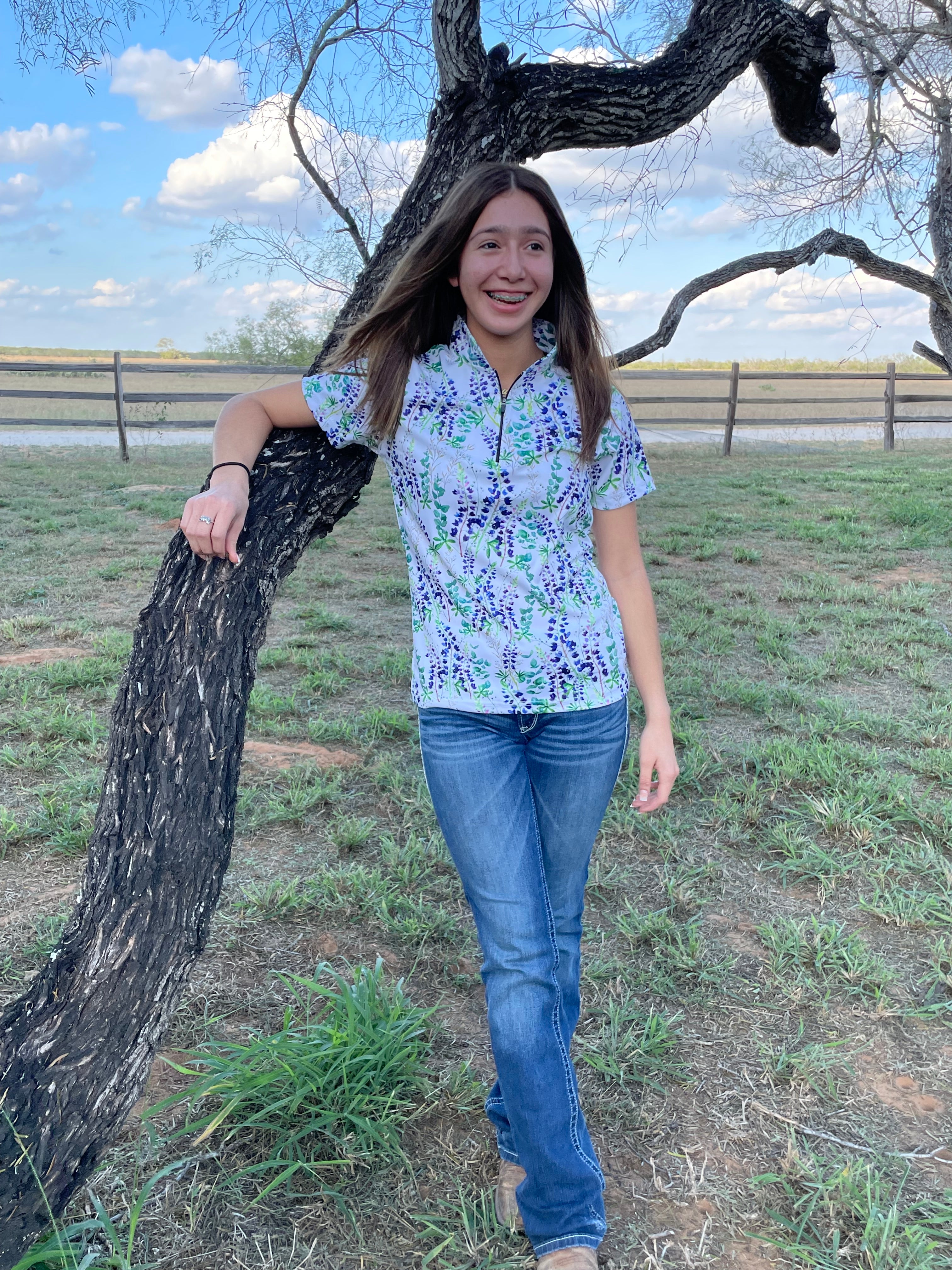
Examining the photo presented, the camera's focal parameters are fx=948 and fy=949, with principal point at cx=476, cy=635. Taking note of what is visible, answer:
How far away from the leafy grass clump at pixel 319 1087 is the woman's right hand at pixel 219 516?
912mm

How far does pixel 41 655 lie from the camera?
4695 mm

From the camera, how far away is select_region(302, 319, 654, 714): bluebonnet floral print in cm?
157

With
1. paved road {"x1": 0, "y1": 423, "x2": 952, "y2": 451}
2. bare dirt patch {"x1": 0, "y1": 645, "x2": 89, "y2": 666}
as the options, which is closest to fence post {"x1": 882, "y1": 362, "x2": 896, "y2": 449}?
paved road {"x1": 0, "y1": 423, "x2": 952, "y2": 451}

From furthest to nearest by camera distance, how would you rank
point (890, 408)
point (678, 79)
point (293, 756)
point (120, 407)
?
point (890, 408)
point (120, 407)
point (293, 756)
point (678, 79)

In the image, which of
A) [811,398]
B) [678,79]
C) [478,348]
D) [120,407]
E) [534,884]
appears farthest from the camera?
[811,398]

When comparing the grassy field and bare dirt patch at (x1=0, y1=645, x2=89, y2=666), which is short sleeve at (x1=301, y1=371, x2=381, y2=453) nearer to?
the grassy field

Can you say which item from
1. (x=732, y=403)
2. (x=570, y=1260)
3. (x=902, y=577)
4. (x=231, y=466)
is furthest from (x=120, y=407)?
(x=570, y=1260)

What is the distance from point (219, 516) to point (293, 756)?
2.12 m

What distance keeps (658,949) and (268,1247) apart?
4.13 ft

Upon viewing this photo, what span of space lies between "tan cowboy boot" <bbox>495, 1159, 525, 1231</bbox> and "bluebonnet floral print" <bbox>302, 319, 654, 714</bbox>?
2.86 feet

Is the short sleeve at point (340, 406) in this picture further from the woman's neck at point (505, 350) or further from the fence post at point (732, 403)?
the fence post at point (732, 403)

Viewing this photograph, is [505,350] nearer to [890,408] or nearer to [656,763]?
[656,763]

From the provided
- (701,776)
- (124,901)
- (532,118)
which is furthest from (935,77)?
(124,901)

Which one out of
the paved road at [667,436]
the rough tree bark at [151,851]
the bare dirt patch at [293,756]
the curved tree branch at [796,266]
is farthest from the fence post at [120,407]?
the rough tree bark at [151,851]
